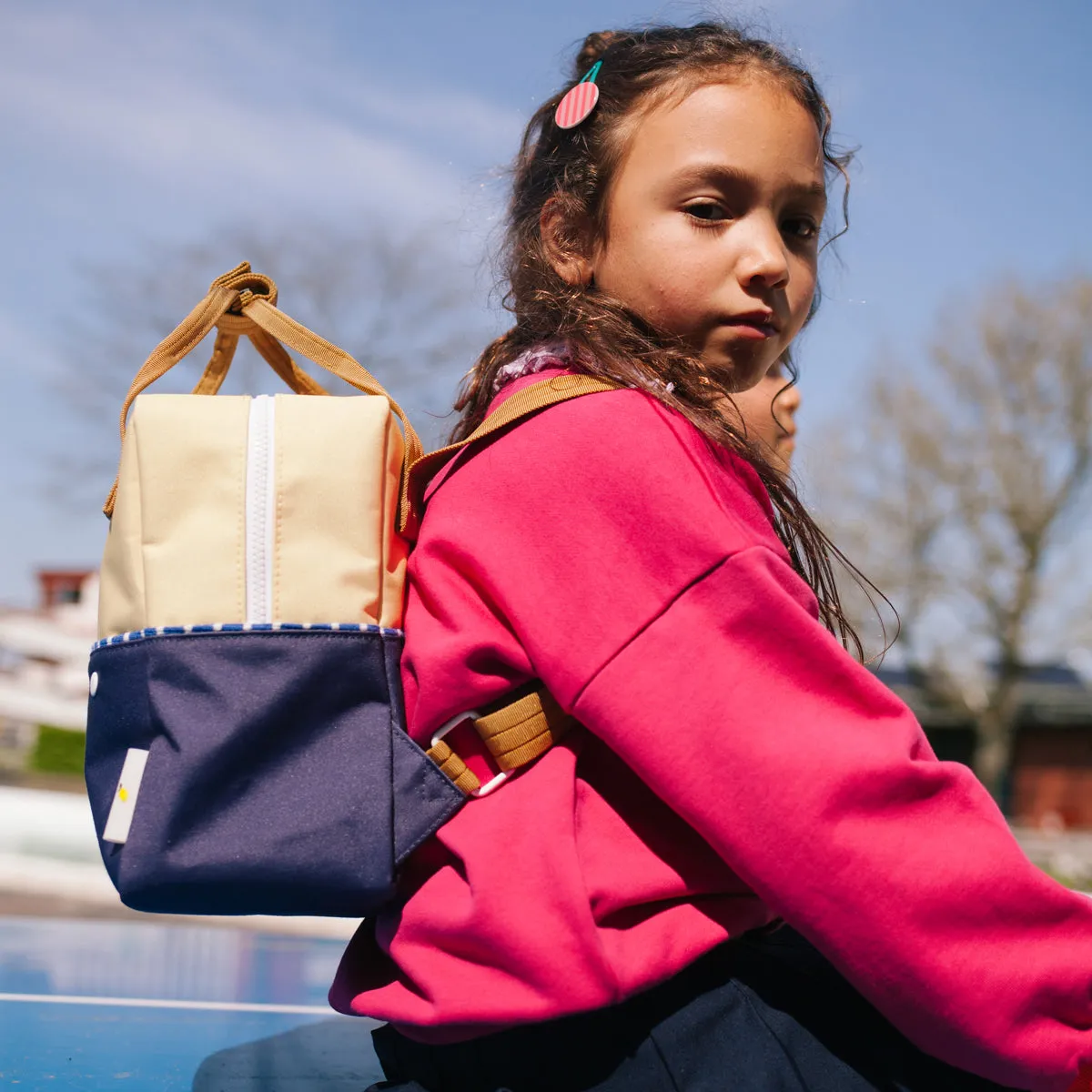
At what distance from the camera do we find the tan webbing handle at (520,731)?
1.19 metres

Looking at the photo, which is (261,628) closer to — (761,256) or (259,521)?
(259,521)

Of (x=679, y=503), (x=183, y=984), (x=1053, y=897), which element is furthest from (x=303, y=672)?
(x=183, y=984)

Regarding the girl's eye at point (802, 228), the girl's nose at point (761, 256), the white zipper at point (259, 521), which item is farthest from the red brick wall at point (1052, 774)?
the white zipper at point (259, 521)

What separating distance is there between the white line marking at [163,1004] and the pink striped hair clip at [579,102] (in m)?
1.56

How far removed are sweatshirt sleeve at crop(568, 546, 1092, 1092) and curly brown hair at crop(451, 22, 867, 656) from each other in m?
0.26

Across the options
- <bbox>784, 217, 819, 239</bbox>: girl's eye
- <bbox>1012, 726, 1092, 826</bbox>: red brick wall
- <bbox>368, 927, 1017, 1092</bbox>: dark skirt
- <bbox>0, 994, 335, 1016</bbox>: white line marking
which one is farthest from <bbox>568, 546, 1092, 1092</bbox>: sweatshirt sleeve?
<bbox>1012, 726, 1092, 826</bbox>: red brick wall

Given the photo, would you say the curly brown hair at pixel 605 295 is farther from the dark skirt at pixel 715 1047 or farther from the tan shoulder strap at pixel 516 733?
the dark skirt at pixel 715 1047

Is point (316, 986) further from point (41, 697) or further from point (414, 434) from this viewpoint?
point (41, 697)

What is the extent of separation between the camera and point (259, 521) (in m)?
1.22

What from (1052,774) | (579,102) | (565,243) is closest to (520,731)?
(565,243)

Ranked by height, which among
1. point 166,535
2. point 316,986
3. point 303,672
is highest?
point 166,535

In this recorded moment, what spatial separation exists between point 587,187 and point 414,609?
2.03 feet

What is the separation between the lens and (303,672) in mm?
1174

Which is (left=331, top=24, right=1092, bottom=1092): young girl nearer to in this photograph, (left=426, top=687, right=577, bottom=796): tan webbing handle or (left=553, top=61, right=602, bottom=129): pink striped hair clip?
(left=426, top=687, right=577, bottom=796): tan webbing handle
